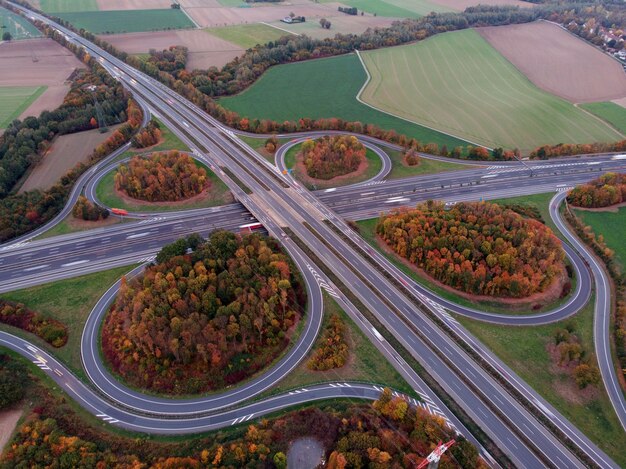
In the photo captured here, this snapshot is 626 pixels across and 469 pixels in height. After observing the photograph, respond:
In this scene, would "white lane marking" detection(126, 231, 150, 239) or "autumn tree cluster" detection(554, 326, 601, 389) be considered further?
"white lane marking" detection(126, 231, 150, 239)

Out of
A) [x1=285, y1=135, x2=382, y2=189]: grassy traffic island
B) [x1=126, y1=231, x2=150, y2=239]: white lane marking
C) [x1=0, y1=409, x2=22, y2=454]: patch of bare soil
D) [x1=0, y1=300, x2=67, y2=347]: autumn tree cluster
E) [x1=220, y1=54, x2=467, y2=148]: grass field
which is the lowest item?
[x1=0, y1=409, x2=22, y2=454]: patch of bare soil

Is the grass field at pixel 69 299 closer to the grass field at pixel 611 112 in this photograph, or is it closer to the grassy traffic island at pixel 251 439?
the grassy traffic island at pixel 251 439

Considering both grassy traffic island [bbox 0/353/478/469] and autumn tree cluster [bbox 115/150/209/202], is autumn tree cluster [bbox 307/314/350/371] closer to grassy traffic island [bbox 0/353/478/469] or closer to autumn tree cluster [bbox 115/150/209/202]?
grassy traffic island [bbox 0/353/478/469]

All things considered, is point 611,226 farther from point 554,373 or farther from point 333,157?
point 333,157

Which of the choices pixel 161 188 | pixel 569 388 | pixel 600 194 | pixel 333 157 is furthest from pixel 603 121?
pixel 161 188

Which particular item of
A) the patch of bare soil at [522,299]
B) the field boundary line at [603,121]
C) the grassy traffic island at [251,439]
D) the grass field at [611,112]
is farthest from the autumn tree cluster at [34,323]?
the grass field at [611,112]

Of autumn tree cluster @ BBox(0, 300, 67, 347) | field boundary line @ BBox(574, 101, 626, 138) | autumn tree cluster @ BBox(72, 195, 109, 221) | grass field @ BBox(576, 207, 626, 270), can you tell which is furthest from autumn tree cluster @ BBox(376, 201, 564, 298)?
field boundary line @ BBox(574, 101, 626, 138)
